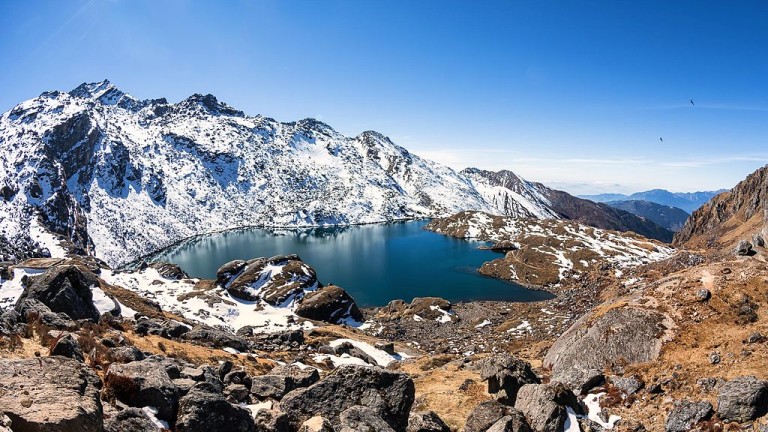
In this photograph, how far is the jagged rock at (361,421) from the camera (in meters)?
14.3

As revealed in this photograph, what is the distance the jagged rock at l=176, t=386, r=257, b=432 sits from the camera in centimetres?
1299

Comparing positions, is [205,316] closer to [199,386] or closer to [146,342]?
[146,342]


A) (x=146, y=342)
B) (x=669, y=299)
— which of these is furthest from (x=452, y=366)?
(x=146, y=342)

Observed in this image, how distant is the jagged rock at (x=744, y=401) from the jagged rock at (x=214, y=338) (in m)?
38.3

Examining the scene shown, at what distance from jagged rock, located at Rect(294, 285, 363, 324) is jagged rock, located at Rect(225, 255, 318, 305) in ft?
17.3

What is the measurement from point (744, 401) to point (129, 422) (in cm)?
2554

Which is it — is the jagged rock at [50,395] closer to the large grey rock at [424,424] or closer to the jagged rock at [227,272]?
the large grey rock at [424,424]

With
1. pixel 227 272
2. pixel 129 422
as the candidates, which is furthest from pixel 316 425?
pixel 227 272

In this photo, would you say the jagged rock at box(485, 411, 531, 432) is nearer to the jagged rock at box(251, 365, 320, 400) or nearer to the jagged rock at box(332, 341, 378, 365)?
the jagged rock at box(251, 365, 320, 400)

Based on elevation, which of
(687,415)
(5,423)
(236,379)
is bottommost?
(687,415)

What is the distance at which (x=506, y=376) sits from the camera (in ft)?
77.7

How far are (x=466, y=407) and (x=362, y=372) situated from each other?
954cm

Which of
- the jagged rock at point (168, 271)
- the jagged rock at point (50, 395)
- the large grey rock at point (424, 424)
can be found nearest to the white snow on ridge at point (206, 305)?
the jagged rock at point (168, 271)

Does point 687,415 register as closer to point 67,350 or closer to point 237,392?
point 237,392
